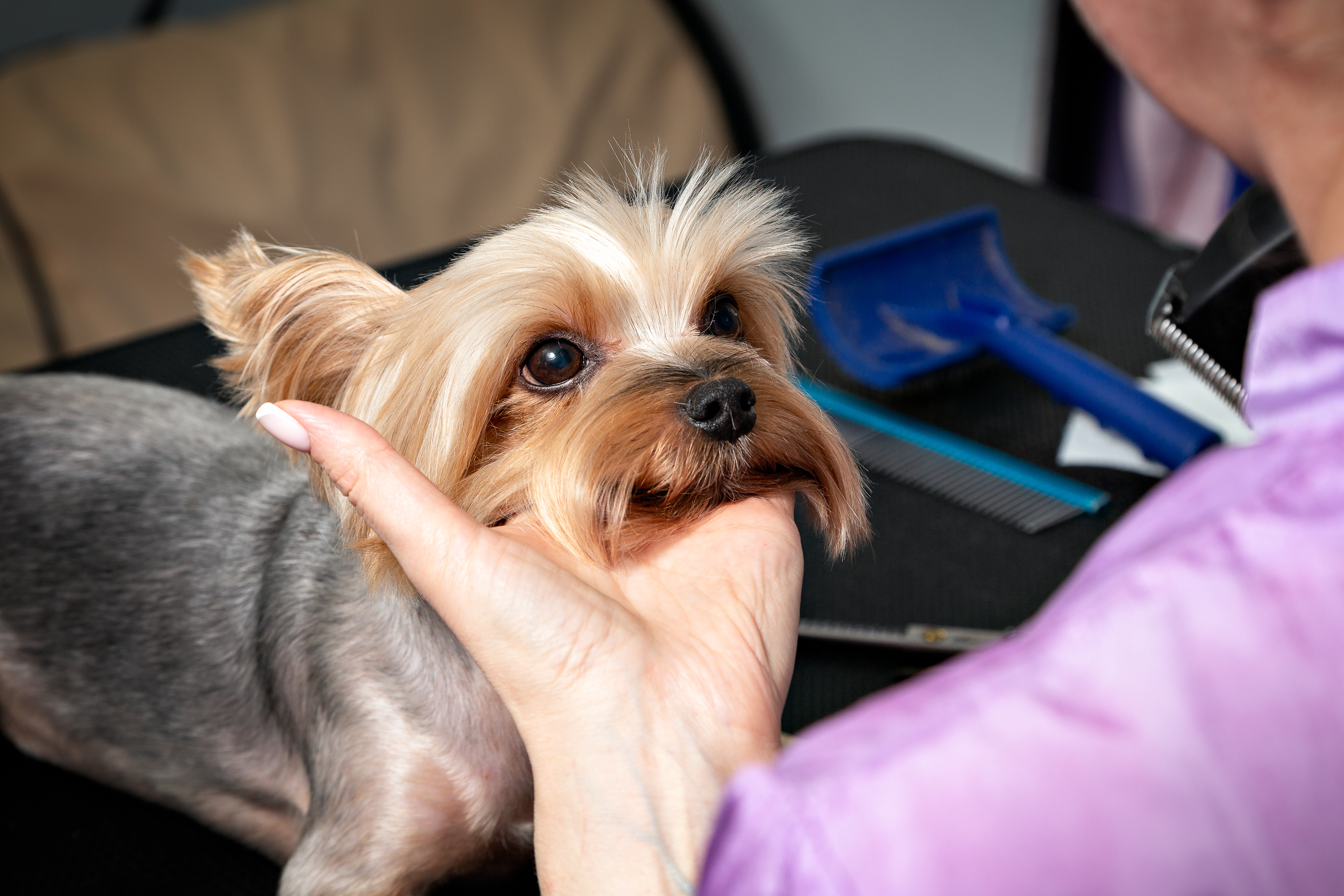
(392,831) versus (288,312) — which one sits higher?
(288,312)

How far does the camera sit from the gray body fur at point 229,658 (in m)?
1.21

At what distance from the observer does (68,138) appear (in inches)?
121

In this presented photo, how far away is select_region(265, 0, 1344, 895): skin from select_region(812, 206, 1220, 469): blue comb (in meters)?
0.91

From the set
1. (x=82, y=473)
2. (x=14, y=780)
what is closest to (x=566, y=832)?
(x=14, y=780)

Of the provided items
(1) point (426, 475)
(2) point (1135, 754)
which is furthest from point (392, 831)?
(2) point (1135, 754)

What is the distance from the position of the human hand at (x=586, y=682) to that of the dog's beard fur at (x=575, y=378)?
0.18 metres

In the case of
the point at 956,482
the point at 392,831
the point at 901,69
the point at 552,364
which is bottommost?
the point at 901,69

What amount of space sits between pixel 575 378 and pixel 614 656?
45 cm

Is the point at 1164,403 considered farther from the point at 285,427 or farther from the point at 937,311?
the point at 285,427

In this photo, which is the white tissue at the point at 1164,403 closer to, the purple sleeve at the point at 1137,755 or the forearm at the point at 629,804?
the forearm at the point at 629,804

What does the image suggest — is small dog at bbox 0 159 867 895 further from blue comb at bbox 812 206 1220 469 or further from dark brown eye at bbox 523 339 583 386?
blue comb at bbox 812 206 1220 469

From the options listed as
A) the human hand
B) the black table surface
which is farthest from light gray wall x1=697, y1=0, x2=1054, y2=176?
the human hand

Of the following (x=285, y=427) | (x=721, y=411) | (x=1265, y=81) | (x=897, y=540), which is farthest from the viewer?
(x=897, y=540)

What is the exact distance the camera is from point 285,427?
3.07 feet
